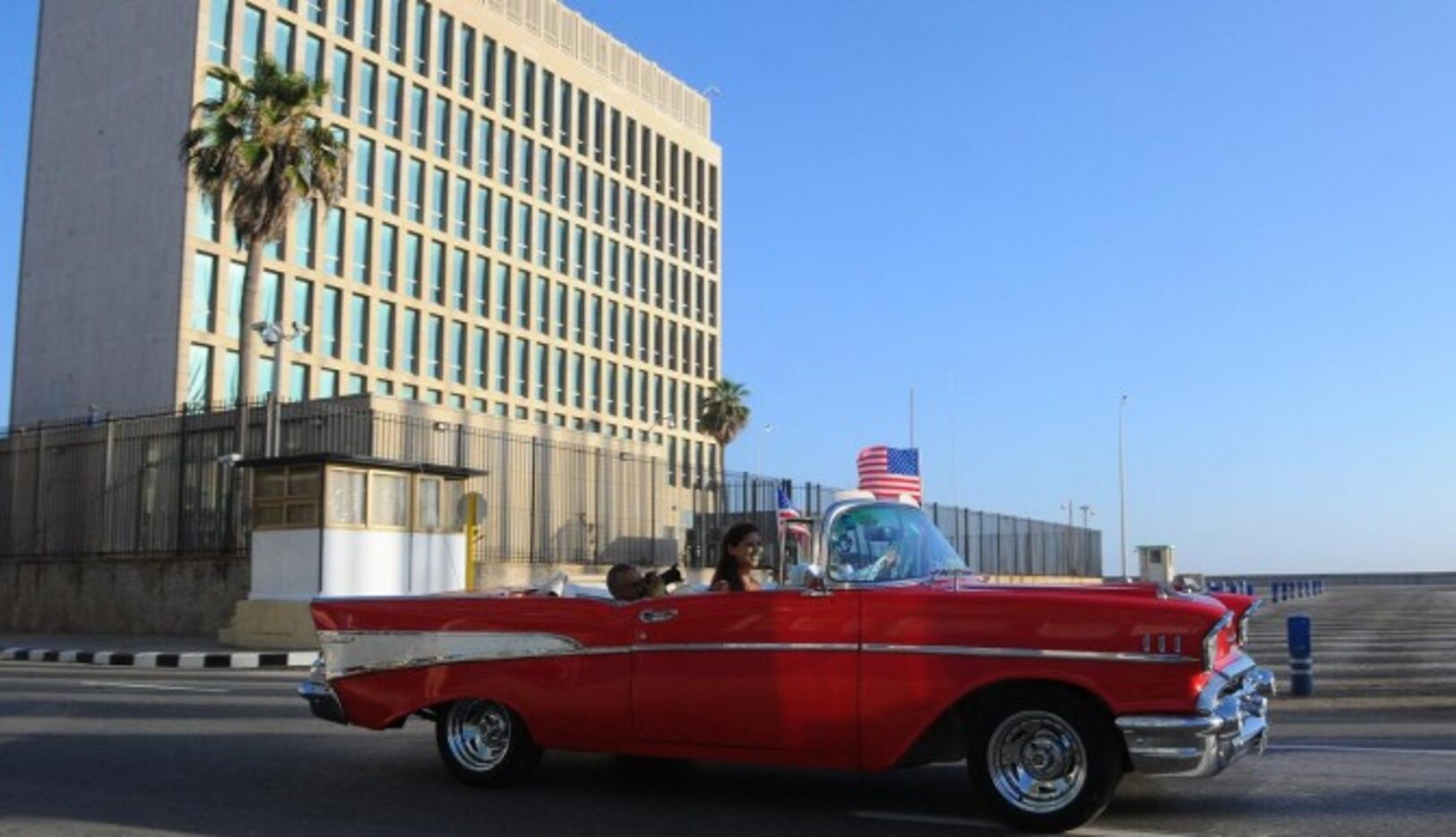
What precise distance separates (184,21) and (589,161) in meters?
23.4

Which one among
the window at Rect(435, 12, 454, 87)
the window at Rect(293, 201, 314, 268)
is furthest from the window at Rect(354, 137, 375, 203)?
the window at Rect(435, 12, 454, 87)

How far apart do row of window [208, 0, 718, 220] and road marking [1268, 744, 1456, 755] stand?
42.4m

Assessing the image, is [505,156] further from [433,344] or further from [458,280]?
[433,344]

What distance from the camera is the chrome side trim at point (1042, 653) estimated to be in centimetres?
566

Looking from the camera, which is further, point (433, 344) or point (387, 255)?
point (433, 344)

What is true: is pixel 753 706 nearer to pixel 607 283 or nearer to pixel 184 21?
pixel 184 21

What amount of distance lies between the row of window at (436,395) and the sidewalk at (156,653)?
18.1 feet

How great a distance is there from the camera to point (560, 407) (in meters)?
60.6

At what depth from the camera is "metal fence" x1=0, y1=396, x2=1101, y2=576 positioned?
2581 cm

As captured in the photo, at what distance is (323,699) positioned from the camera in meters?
7.54

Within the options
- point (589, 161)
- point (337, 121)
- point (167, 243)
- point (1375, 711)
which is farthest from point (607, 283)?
point (1375, 711)

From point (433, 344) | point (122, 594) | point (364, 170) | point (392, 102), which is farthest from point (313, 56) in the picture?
point (122, 594)

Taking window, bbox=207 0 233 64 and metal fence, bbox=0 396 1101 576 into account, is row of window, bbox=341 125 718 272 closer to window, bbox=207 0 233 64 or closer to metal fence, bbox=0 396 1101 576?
window, bbox=207 0 233 64

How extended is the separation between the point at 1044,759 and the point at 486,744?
3.06 metres
